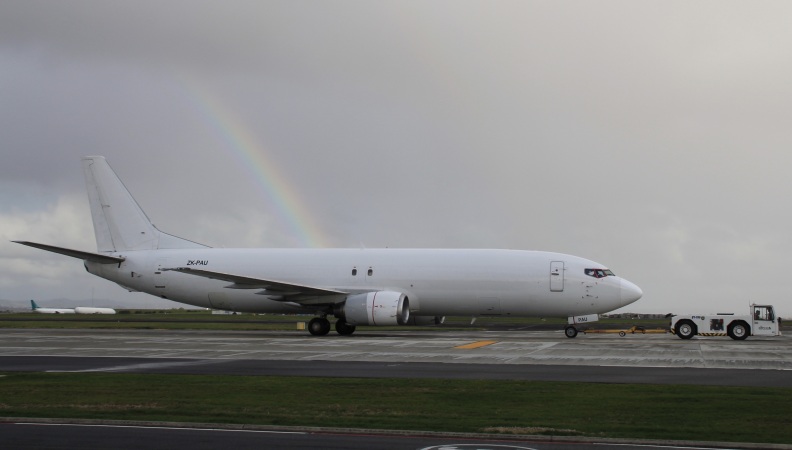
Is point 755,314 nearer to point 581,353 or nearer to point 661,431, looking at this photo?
point 581,353

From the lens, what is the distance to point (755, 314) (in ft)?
151

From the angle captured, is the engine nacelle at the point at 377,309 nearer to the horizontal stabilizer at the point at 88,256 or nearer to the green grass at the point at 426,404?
the horizontal stabilizer at the point at 88,256

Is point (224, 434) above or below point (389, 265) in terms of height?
below

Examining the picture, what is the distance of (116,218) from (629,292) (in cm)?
2983

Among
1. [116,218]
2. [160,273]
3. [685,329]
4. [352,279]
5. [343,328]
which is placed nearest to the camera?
[352,279]

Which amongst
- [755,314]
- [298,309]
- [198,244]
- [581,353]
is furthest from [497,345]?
[198,244]

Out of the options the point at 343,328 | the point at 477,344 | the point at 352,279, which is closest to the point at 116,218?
the point at 352,279

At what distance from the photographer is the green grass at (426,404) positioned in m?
13.5

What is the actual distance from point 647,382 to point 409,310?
24.9 metres

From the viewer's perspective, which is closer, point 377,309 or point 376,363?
point 376,363

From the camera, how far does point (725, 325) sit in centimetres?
4509

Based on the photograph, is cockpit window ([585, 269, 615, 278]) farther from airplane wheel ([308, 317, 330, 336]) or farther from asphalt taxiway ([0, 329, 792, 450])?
airplane wheel ([308, 317, 330, 336])

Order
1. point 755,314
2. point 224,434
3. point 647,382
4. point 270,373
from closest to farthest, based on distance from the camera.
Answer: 1. point 224,434
2. point 647,382
3. point 270,373
4. point 755,314

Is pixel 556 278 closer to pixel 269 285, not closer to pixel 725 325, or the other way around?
pixel 725 325
